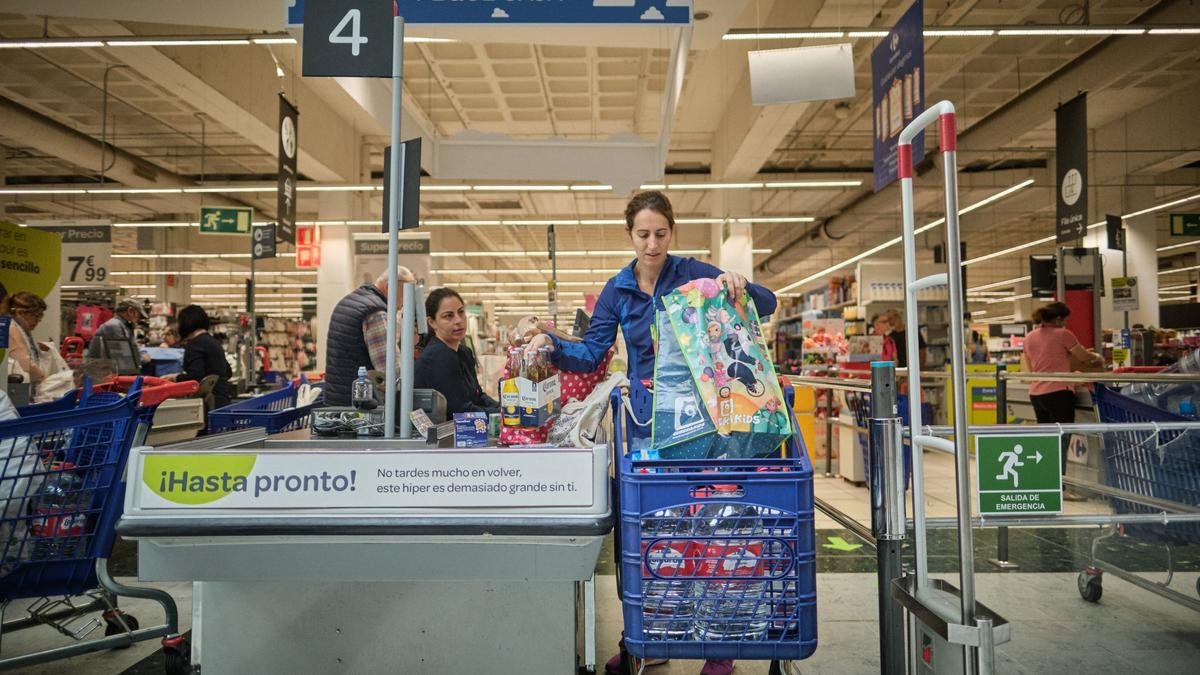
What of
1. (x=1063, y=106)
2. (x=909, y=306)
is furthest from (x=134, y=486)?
(x=1063, y=106)

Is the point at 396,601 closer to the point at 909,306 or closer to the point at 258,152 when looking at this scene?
the point at 909,306

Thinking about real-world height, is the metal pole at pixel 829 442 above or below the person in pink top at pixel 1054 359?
below

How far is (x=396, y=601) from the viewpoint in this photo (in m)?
2.03

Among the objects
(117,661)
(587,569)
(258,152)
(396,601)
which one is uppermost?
(258,152)

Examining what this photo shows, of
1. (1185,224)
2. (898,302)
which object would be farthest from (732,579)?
(1185,224)

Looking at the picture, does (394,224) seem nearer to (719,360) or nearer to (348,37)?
(348,37)

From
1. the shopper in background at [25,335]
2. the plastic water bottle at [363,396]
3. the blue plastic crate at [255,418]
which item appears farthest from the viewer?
the shopper in background at [25,335]

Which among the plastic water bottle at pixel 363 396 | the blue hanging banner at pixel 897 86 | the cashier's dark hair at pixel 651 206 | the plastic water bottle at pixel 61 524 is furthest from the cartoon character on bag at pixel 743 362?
the blue hanging banner at pixel 897 86

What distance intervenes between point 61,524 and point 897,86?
562 centimetres

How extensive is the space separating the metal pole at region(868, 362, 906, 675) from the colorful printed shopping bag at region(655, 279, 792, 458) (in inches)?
9.2

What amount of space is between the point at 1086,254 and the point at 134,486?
466 inches

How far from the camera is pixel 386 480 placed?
5.34ft

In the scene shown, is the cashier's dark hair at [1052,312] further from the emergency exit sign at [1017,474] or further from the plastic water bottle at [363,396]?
the plastic water bottle at [363,396]

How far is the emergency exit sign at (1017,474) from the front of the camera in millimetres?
2096
